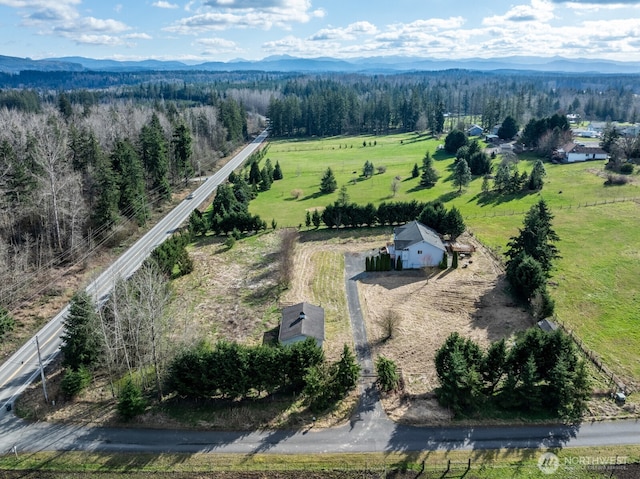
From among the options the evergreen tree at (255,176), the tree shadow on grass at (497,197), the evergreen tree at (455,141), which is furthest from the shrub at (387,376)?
the evergreen tree at (455,141)

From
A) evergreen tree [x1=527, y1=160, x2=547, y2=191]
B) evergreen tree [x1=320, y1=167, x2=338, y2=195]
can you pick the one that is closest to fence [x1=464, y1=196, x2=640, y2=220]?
evergreen tree [x1=527, y1=160, x2=547, y2=191]

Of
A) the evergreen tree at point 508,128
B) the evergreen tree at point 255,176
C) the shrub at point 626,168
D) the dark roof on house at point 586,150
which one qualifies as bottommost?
the evergreen tree at point 255,176

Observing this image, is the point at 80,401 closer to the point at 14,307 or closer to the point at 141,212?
the point at 14,307

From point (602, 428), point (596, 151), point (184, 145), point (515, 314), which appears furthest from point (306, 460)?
point (596, 151)

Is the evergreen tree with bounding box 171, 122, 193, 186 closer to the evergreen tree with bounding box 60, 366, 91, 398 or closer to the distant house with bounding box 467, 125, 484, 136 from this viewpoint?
the evergreen tree with bounding box 60, 366, 91, 398

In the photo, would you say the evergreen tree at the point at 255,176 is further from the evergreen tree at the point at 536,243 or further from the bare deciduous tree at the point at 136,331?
the bare deciduous tree at the point at 136,331
